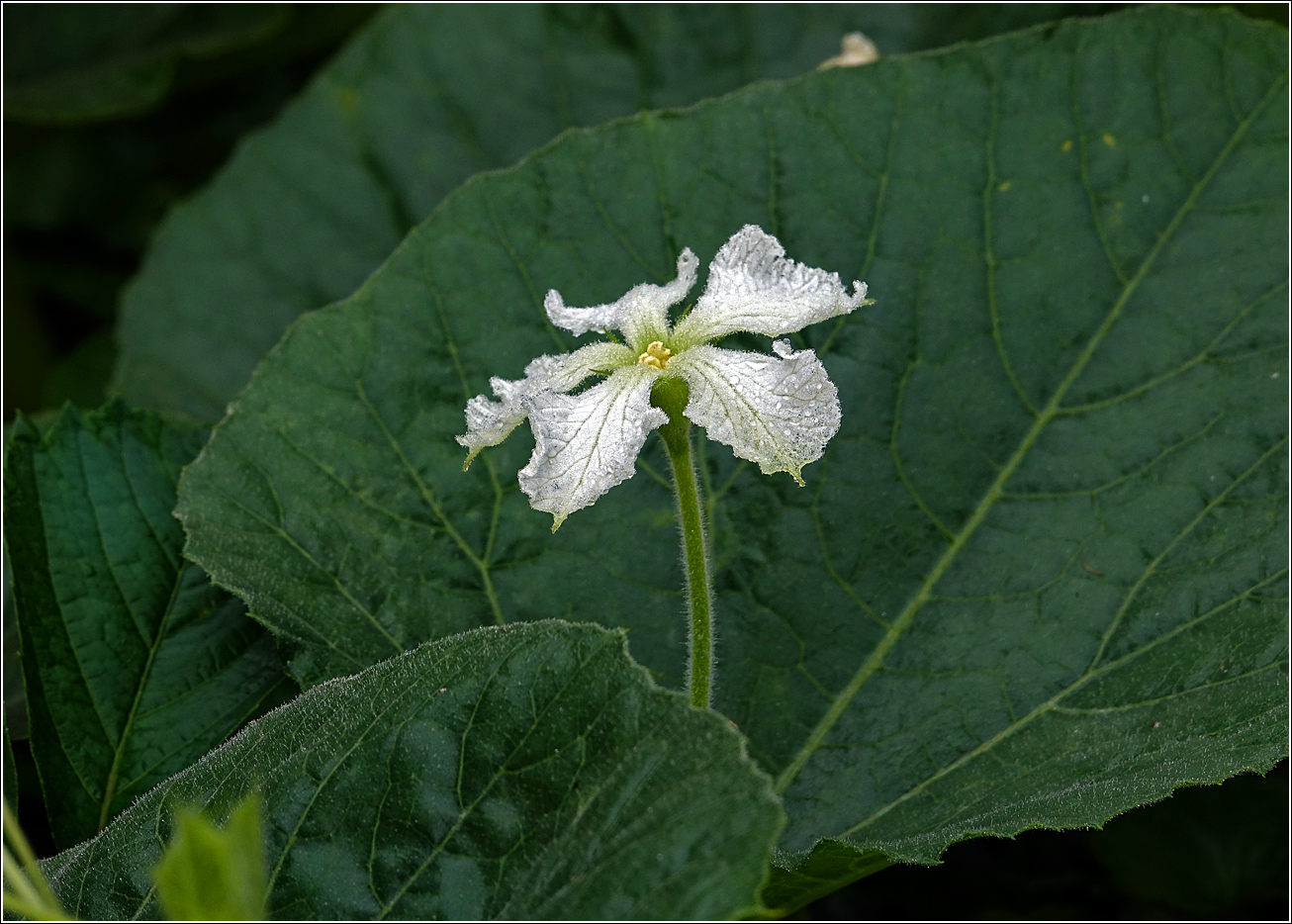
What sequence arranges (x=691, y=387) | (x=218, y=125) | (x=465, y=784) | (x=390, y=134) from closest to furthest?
(x=465, y=784) → (x=691, y=387) → (x=390, y=134) → (x=218, y=125)

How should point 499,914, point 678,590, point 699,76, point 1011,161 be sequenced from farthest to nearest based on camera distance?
point 699,76, point 1011,161, point 678,590, point 499,914

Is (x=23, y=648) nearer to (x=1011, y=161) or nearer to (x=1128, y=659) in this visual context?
(x=1128, y=659)

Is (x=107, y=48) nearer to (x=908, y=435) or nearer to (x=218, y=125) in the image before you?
(x=218, y=125)

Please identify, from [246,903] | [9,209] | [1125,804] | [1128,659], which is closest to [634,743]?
[246,903]

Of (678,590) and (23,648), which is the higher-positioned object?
(23,648)

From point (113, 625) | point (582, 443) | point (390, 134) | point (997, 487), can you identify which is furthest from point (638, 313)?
point (390, 134)

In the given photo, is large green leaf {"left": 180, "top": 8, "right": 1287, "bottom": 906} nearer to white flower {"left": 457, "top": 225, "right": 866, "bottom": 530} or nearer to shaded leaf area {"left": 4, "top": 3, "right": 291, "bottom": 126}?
white flower {"left": 457, "top": 225, "right": 866, "bottom": 530}
